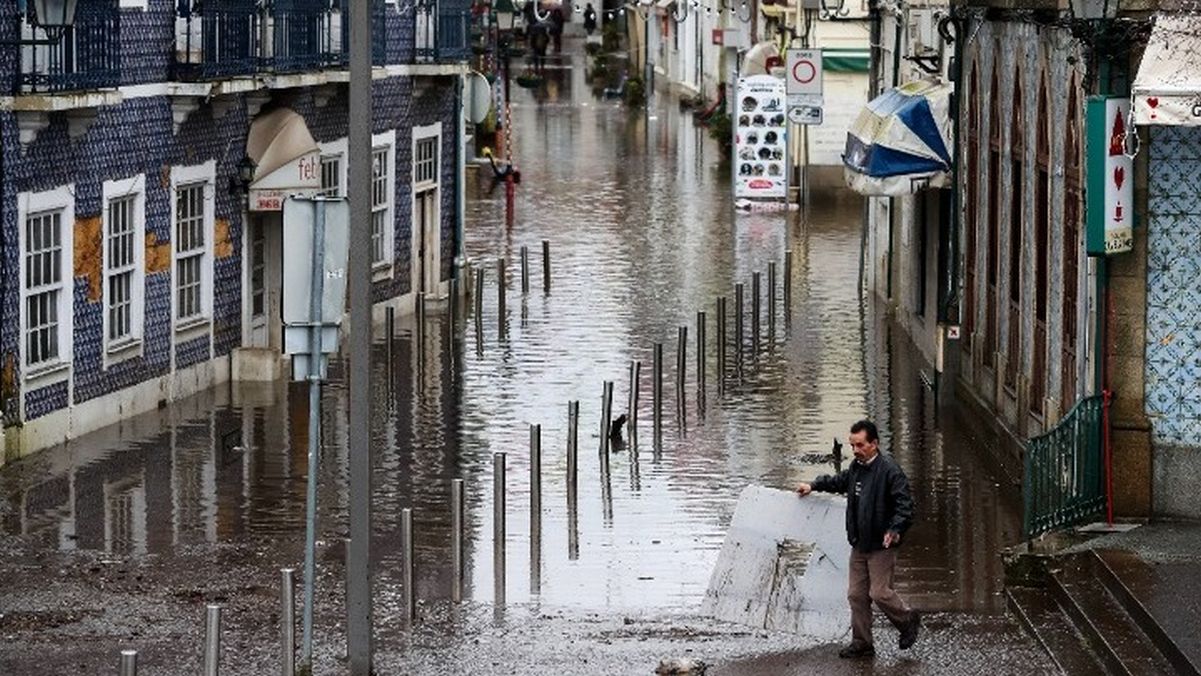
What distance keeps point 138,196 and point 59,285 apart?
226 centimetres

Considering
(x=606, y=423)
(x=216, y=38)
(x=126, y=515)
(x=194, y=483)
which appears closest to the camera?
(x=126, y=515)

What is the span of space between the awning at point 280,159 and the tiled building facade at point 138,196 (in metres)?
0.14

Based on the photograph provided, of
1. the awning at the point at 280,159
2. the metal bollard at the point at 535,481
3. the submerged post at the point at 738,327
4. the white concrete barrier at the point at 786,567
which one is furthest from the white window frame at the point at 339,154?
the white concrete barrier at the point at 786,567

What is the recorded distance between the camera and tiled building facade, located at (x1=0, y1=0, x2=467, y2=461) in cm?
2641

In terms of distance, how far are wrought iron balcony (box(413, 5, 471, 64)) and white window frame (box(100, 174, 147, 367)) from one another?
9.81m

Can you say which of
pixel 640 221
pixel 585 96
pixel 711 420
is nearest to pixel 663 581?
pixel 711 420

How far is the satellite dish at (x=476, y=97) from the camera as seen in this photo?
4166cm

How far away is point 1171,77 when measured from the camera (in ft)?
66.4

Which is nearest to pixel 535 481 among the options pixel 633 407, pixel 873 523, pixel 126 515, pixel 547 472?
pixel 126 515

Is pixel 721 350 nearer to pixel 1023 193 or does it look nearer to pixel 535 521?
pixel 1023 193

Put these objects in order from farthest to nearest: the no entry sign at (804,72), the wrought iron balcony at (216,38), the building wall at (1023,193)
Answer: the no entry sign at (804,72) → the wrought iron balcony at (216,38) → the building wall at (1023,193)

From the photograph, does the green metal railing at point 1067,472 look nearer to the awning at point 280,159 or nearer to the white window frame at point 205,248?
the white window frame at point 205,248

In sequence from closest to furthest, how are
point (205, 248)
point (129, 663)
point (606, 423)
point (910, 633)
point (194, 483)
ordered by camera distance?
point (129, 663) → point (910, 633) → point (194, 483) → point (606, 423) → point (205, 248)

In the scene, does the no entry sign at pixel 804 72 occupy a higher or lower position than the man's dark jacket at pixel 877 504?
higher
